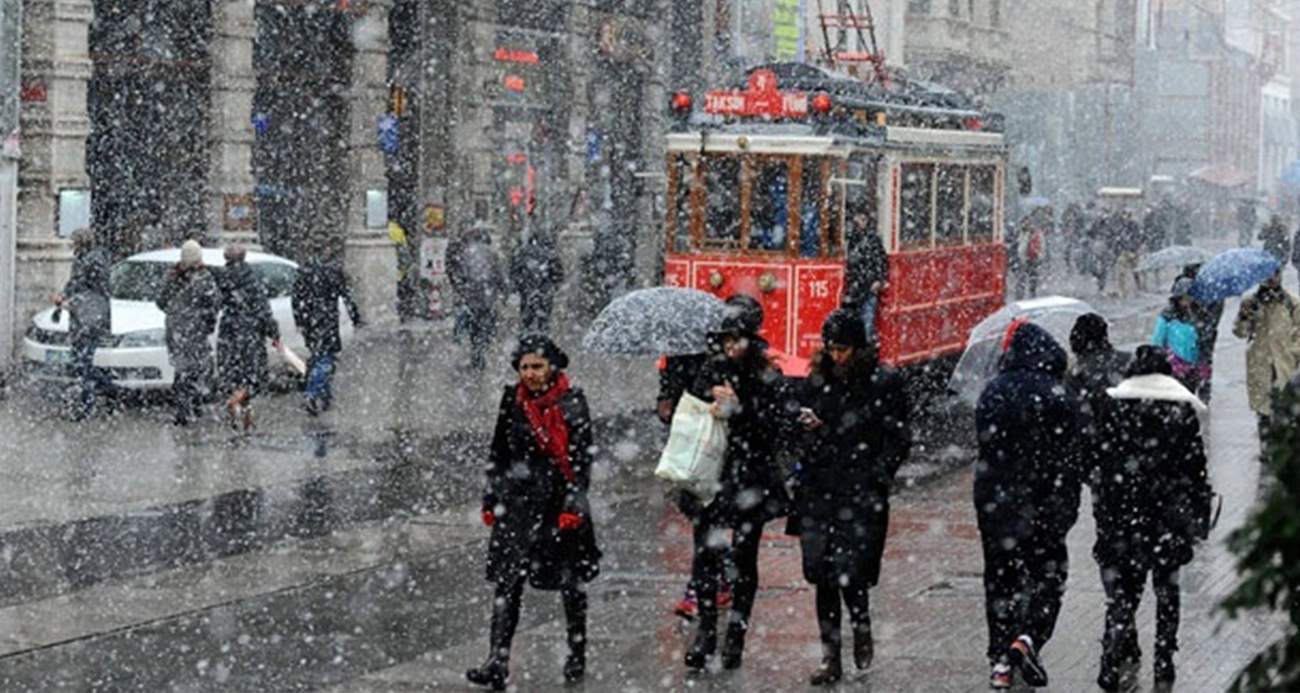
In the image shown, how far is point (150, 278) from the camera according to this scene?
24062mm

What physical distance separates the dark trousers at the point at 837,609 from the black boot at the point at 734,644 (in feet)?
1.35

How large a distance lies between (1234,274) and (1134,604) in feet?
22.6

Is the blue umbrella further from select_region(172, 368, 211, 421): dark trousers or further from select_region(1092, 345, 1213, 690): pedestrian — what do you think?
select_region(172, 368, 211, 421): dark trousers

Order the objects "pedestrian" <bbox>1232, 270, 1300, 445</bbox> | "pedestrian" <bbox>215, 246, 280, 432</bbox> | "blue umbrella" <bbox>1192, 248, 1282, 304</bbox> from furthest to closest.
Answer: "pedestrian" <bbox>215, 246, 280, 432</bbox> < "pedestrian" <bbox>1232, 270, 1300, 445</bbox> < "blue umbrella" <bbox>1192, 248, 1282, 304</bbox>

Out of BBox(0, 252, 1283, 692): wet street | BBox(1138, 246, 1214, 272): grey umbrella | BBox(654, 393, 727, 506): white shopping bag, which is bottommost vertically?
BBox(0, 252, 1283, 692): wet street

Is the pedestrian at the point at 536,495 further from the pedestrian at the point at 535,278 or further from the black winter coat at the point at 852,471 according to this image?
the pedestrian at the point at 535,278

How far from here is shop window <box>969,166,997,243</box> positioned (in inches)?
992

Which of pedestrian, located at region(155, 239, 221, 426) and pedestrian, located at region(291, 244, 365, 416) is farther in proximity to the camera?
pedestrian, located at region(291, 244, 365, 416)

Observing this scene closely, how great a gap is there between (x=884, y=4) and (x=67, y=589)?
41178 millimetres

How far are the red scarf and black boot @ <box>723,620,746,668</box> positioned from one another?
3.52 feet

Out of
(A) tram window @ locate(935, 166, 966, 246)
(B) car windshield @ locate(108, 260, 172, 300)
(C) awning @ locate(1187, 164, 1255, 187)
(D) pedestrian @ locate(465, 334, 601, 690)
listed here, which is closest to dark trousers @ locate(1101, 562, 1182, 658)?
(D) pedestrian @ locate(465, 334, 601, 690)

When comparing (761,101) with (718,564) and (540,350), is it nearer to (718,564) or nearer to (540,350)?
(718,564)

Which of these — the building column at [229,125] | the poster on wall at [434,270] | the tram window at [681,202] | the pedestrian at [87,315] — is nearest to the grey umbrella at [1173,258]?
the tram window at [681,202]

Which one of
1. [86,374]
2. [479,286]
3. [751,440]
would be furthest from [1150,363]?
[479,286]
